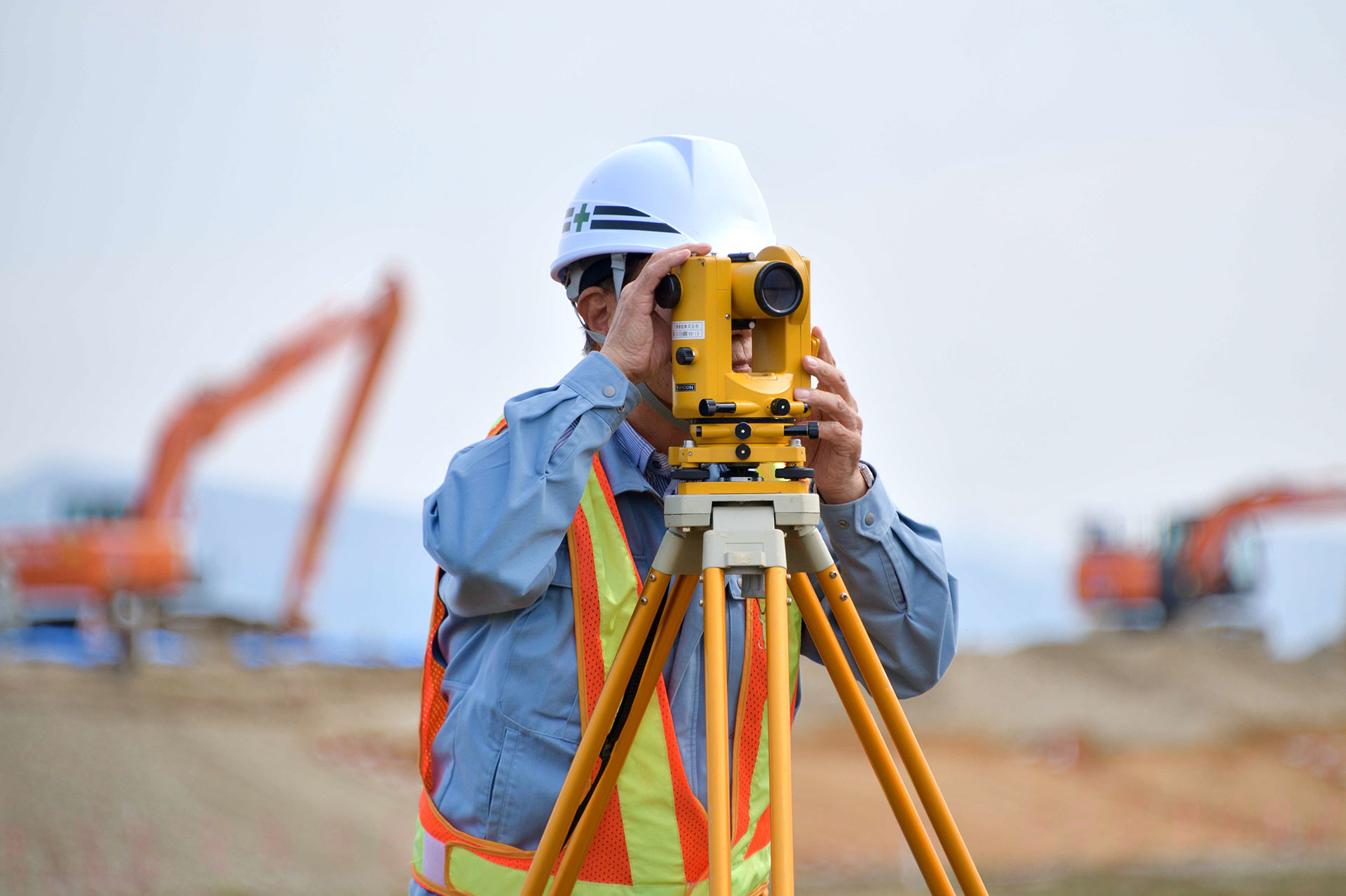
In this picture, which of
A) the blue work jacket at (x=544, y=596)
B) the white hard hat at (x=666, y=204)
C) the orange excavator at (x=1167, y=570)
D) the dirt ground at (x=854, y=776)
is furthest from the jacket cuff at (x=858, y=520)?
the orange excavator at (x=1167, y=570)

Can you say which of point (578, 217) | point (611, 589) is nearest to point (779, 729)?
point (611, 589)

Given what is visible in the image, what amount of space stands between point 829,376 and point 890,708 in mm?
514

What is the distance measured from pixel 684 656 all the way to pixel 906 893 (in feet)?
23.9

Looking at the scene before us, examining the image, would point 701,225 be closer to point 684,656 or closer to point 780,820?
point 684,656

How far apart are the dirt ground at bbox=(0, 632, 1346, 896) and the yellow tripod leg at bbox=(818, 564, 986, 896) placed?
24.1 ft

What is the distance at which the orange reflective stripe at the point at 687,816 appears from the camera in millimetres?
1951

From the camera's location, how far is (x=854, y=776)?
14070 mm

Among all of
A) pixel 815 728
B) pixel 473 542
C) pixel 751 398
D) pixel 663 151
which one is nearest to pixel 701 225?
pixel 663 151

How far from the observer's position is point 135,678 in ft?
46.8

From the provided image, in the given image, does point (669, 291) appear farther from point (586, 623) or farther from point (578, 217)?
point (586, 623)

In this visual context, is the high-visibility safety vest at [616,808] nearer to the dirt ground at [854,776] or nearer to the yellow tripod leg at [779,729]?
the yellow tripod leg at [779,729]

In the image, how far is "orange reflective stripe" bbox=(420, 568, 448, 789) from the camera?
2.06 metres

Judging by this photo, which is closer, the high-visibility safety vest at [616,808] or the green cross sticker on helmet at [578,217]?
the high-visibility safety vest at [616,808]

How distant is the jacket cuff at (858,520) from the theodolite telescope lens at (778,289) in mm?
365
